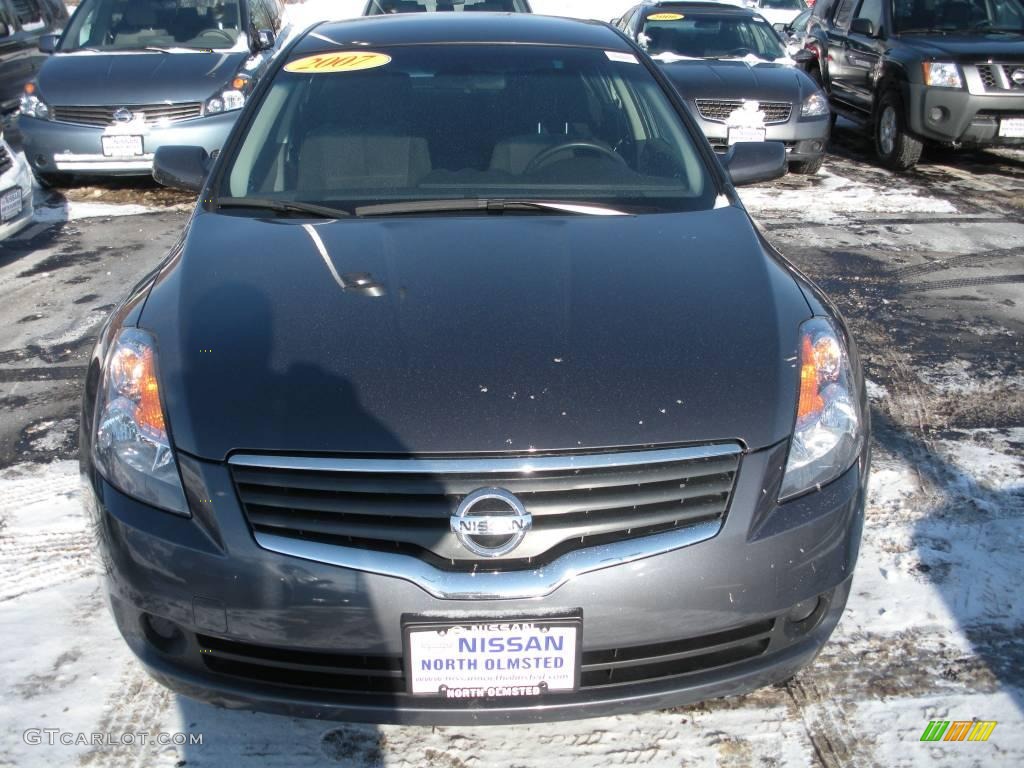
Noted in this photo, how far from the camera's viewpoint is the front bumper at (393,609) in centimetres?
218

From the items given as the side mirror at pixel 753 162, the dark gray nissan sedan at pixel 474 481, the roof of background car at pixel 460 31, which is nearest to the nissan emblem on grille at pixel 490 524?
the dark gray nissan sedan at pixel 474 481

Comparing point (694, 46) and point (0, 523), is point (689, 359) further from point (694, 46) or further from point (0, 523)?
point (694, 46)

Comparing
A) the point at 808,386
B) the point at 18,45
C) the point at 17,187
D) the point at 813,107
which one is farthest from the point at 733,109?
the point at 18,45

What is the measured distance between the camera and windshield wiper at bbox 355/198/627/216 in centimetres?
331

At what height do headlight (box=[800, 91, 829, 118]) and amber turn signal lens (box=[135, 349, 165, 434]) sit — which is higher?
amber turn signal lens (box=[135, 349, 165, 434])

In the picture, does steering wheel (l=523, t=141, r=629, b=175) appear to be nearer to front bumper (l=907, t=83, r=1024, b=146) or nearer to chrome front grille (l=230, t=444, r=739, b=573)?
chrome front grille (l=230, t=444, r=739, b=573)

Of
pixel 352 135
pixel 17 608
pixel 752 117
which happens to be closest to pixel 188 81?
pixel 752 117

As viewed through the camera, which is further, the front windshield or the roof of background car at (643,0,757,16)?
the roof of background car at (643,0,757,16)

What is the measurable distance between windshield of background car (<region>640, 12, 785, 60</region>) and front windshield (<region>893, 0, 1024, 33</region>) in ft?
3.80

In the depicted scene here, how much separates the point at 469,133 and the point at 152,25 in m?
6.64

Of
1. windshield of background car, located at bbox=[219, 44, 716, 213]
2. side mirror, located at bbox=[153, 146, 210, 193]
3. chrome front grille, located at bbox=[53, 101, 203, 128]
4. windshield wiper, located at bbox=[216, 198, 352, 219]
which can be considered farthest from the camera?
chrome front grille, located at bbox=[53, 101, 203, 128]

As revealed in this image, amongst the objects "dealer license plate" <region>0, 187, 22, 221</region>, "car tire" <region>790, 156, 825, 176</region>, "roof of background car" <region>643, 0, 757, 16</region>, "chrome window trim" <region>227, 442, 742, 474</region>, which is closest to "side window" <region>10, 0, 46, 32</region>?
"dealer license plate" <region>0, 187, 22, 221</region>

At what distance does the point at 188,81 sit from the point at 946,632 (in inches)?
282

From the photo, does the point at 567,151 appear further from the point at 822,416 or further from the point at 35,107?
the point at 35,107
